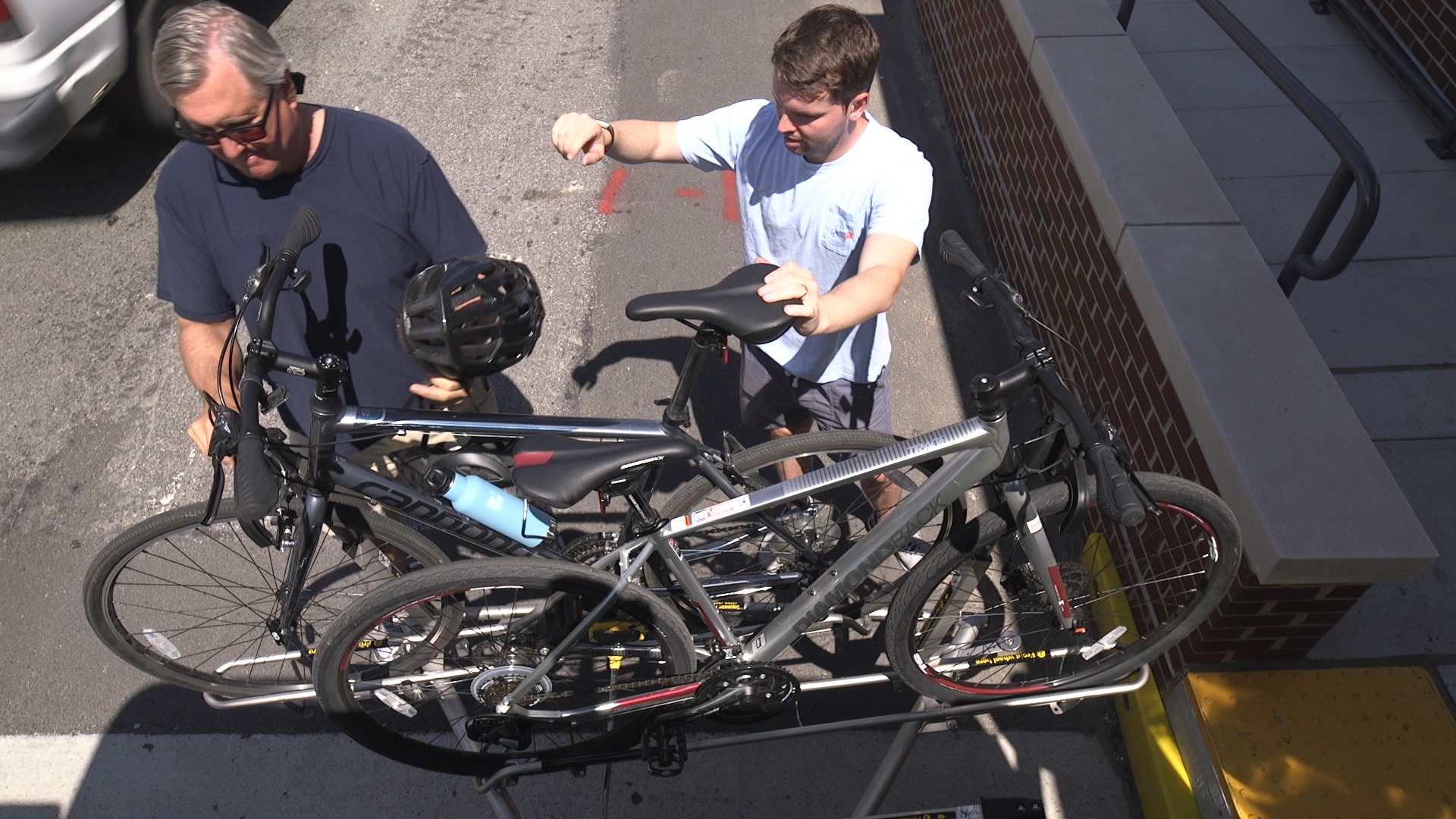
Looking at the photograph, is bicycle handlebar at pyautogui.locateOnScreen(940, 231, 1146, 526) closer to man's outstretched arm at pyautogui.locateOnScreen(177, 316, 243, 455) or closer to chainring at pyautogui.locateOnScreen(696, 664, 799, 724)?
chainring at pyautogui.locateOnScreen(696, 664, 799, 724)

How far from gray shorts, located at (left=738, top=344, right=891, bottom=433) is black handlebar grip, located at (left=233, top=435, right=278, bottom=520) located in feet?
4.80

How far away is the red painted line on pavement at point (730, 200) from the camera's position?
5.21 metres

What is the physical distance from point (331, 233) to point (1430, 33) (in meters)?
5.37

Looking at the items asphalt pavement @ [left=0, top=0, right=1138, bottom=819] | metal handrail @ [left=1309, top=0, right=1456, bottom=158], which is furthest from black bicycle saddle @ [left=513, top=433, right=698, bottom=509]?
metal handrail @ [left=1309, top=0, right=1456, bottom=158]

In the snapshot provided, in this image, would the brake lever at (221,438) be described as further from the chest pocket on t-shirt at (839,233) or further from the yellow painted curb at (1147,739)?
the yellow painted curb at (1147,739)

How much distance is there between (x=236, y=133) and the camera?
7.54 ft

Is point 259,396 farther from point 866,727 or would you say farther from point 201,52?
point 866,727

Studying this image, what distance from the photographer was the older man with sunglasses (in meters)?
2.30

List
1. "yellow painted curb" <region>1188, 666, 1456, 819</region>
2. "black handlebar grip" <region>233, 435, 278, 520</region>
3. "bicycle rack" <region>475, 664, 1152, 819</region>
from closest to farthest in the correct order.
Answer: "black handlebar grip" <region>233, 435, 278, 520</region> → "yellow painted curb" <region>1188, 666, 1456, 819</region> → "bicycle rack" <region>475, 664, 1152, 819</region>

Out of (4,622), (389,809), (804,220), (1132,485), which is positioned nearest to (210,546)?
(4,622)

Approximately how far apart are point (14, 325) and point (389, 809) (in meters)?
3.36

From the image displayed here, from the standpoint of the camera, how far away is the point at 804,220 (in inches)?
107

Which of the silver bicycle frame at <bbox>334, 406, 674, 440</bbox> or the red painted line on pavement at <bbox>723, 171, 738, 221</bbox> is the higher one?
the silver bicycle frame at <bbox>334, 406, 674, 440</bbox>

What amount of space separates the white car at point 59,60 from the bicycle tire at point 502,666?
11.3 ft
